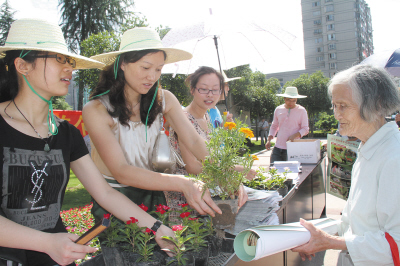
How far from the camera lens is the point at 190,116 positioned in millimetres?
2584

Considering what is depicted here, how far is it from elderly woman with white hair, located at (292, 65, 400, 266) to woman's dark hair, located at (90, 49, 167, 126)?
112cm

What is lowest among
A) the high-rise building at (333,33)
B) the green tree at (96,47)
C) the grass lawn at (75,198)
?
the grass lawn at (75,198)

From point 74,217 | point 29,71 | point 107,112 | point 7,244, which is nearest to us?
point 7,244

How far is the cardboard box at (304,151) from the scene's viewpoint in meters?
4.09

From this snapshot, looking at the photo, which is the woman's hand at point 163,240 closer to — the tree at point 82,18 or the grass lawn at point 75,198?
the grass lawn at point 75,198

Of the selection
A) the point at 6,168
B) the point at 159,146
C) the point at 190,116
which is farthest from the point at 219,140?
the point at 190,116

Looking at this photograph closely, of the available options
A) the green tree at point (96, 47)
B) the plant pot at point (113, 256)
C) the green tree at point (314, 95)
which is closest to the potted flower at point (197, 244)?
the plant pot at point (113, 256)

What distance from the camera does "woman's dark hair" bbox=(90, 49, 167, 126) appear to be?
5.64 feet

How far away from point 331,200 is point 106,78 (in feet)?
19.5

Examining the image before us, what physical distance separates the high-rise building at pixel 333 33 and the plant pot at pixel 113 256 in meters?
72.2

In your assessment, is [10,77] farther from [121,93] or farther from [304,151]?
[304,151]

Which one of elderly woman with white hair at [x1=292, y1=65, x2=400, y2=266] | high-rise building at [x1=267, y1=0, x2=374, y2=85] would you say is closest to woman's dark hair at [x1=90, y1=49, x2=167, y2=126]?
elderly woman with white hair at [x1=292, y1=65, x2=400, y2=266]

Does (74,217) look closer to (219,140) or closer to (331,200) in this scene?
(219,140)

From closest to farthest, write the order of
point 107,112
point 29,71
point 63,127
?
point 29,71, point 63,127, point 107,112
